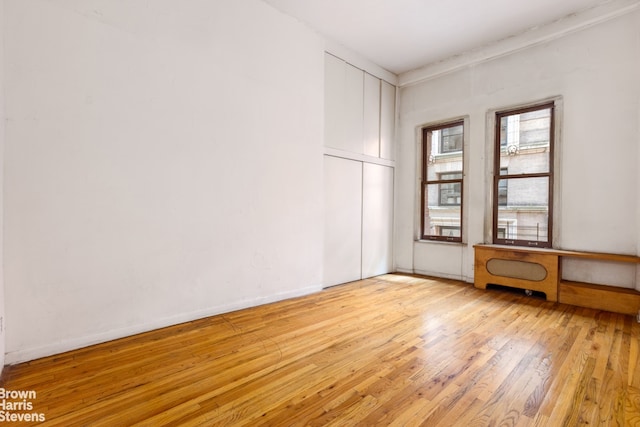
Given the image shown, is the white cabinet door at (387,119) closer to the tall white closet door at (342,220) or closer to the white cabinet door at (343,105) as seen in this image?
the white cabinet door at (343,105)

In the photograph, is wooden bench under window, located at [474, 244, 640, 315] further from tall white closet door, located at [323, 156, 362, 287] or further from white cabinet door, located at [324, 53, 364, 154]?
white cabinet door, located at [324, 53, 364, 154]

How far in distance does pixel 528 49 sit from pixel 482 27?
804mm

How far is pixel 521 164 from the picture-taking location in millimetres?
5023

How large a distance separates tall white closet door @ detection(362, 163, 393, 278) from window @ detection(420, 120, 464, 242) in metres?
0.63

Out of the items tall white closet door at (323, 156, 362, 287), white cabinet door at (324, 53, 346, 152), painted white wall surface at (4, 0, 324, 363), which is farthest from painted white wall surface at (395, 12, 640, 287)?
painted white wall surface at (4, 0, 324, 363)

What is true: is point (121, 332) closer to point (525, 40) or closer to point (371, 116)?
point (371, 116)

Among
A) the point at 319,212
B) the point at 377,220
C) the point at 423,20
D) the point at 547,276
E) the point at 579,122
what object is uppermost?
the point at 423,20

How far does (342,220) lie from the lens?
17.3ft

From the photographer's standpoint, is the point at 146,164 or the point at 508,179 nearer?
the point at 146,164

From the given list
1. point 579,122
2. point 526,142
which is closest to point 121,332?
point 526,142

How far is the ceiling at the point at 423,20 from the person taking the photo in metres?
4.18

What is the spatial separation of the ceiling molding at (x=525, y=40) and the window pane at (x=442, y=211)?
6.70 feet

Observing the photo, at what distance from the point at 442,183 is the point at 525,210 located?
4.50 ft

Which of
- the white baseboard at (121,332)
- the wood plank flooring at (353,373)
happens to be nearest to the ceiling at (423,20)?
the white baseboard at (121,332)
